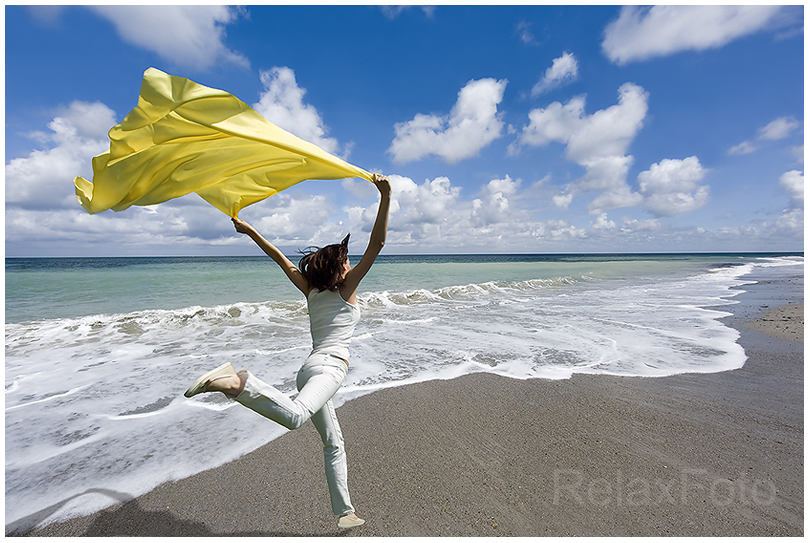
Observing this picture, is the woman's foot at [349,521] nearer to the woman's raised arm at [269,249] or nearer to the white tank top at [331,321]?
the white tank top at [331,321]

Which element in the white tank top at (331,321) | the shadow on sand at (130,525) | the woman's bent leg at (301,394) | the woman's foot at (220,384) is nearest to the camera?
the woman's foot at (220,384)

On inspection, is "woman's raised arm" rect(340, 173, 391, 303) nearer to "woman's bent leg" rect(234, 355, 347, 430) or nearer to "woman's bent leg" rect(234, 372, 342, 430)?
"woman's bent leg" rect(234, 355, 347, 430)

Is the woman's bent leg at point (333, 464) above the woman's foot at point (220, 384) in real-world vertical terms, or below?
below

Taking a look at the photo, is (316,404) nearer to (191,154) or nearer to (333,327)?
(333,327)

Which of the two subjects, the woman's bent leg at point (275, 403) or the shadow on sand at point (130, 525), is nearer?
the woman's bent leg at point (275, 403)

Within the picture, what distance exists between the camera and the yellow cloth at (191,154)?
8.02ft

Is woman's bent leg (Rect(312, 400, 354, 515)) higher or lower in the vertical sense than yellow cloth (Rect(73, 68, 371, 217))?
lower

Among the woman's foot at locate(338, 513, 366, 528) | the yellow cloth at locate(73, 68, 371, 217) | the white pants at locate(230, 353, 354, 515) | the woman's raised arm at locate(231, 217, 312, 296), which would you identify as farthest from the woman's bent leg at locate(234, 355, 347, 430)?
the yellow cloth at locate(73, 68, 371, 217)

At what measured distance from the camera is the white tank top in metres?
2.67

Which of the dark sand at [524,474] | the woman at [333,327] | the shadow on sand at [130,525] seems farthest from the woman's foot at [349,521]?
the shadow on sand at [130,525]

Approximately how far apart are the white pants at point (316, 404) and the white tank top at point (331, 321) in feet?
0.32

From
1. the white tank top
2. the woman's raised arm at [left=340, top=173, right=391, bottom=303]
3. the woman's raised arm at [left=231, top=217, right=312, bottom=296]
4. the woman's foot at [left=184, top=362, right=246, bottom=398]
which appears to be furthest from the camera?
the woman's raised arm at [left=231, top=217, right=312, bottom=296]

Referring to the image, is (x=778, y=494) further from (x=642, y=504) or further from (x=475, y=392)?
(x=475, y=392)

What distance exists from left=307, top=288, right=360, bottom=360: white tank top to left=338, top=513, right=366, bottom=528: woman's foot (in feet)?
3.93
